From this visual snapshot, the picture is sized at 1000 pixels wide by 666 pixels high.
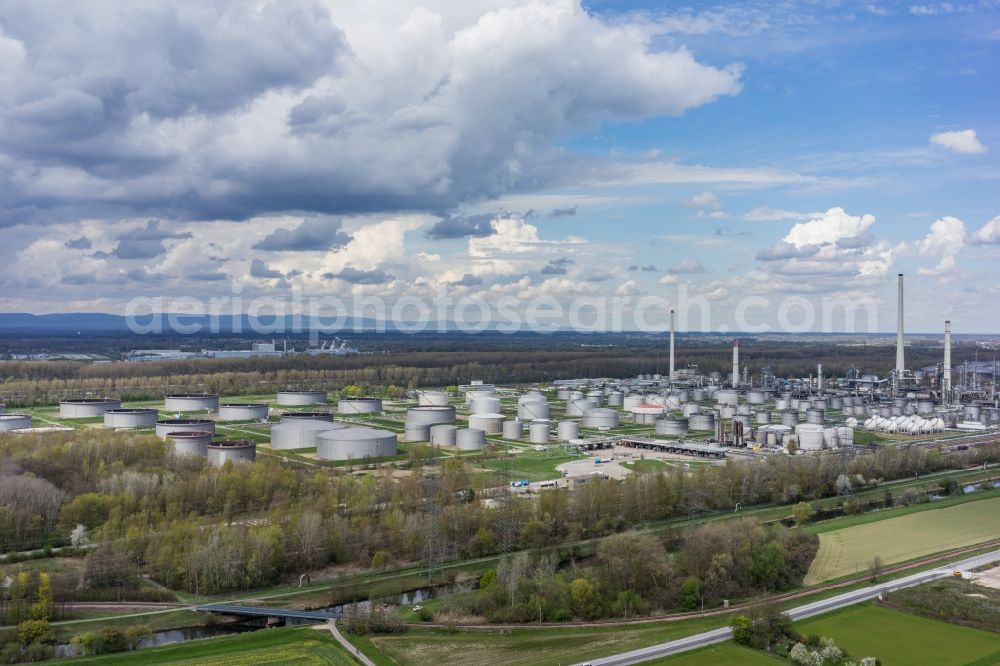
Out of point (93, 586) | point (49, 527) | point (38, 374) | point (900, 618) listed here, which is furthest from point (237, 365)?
point (900, 618)

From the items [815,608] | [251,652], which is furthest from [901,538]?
[251,652]

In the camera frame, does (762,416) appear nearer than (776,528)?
No

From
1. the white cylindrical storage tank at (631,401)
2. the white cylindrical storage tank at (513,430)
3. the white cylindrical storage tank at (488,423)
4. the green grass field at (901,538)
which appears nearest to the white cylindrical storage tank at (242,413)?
the white cylindrical storage tank at (488,423)

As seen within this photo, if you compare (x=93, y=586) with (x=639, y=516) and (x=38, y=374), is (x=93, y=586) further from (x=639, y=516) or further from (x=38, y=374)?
(x=38, y=374)

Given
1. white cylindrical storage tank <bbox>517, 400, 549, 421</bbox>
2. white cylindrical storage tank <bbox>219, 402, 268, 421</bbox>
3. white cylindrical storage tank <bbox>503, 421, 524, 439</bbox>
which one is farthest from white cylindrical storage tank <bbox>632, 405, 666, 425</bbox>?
white cylindrical storage tank <bbox>219, 402, 268, 421</bbox>

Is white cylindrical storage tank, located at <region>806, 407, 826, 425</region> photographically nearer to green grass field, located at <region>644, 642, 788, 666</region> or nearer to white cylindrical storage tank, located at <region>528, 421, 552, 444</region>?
white cylindrical storage tank, located at <region>528, 421, 552, 444</region>

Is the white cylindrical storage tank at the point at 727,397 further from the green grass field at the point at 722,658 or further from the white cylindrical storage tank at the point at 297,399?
the green grass field at the point at 722,658

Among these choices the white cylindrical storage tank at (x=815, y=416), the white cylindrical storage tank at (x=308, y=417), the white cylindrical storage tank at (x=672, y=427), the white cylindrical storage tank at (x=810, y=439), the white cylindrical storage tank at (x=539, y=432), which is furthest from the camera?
the white cylindrical storage tank at (x=815, y=416)
